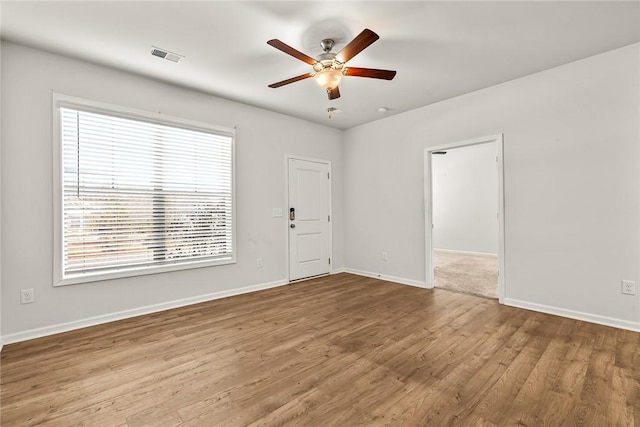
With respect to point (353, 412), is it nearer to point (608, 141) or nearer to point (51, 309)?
point (51, 309)

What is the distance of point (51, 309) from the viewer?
292 cm

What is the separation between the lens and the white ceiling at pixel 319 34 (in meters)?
2.33

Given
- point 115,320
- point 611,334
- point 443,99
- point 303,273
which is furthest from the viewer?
point 303,273

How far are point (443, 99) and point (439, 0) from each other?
87.1 inches

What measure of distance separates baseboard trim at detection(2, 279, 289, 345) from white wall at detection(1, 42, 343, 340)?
0.03 m

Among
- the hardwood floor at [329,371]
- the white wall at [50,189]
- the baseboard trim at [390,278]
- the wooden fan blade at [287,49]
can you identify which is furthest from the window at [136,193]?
the baseboard trim at [390,278]

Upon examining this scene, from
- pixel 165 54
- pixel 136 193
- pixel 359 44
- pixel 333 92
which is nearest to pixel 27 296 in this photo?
pixel 136 193

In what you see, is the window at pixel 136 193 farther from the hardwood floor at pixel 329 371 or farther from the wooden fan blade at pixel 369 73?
the wooden fan blade at pixel 369 73

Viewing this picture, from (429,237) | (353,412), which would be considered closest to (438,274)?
(429,237)

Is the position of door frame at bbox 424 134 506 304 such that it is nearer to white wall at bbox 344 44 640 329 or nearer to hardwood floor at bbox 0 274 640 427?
white wall at bbox 344 44 640 329

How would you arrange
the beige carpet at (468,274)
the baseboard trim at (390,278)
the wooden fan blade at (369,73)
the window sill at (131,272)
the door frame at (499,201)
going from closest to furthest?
the wooden fan blade at (369,73) < the window sill at (131,272) < the door frame at (499,201) < the beige carpet at (468,274) < the baseboard trim at (390,278)

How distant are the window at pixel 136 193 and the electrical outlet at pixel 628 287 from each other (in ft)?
→ 15.0

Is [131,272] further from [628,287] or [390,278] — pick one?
[628,287]

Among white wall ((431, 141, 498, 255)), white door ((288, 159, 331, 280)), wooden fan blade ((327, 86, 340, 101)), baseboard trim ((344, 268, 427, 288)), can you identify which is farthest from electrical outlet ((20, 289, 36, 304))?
white wall ((431, 141, 498, 255))
